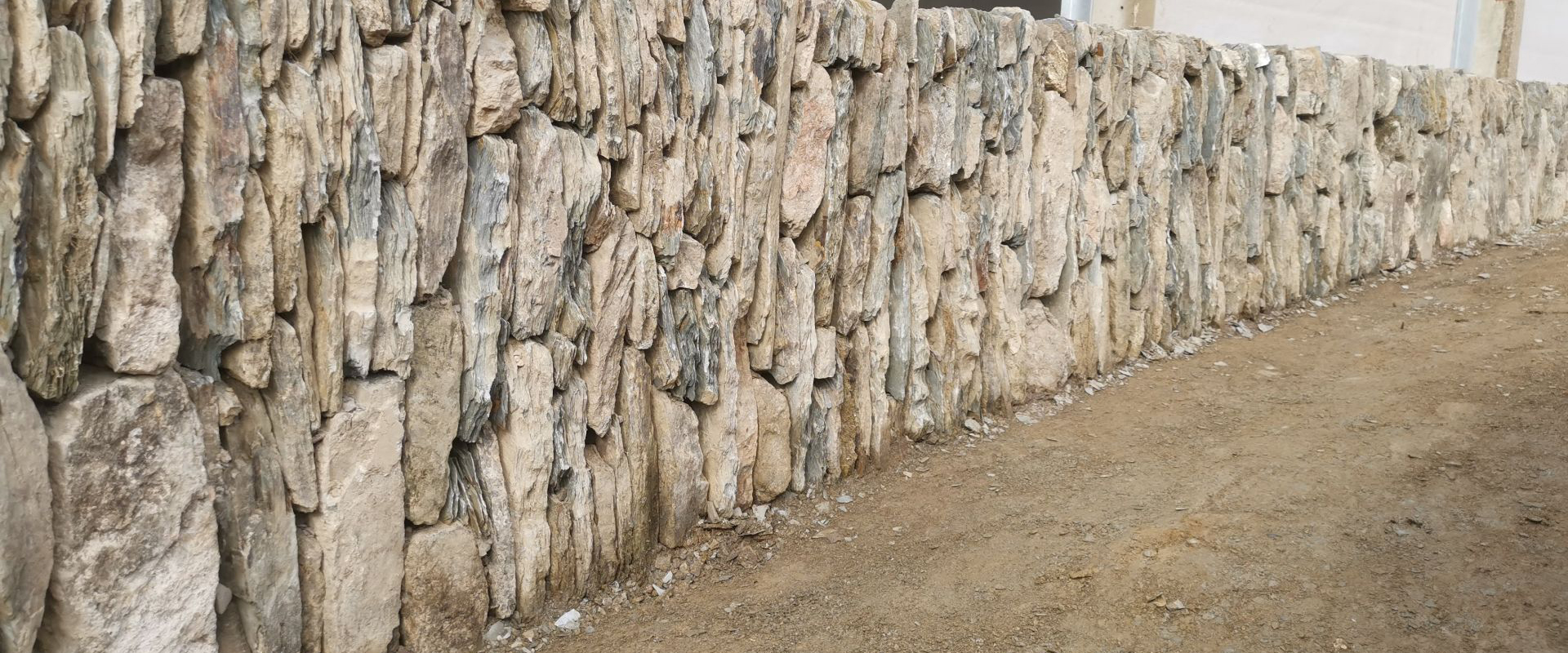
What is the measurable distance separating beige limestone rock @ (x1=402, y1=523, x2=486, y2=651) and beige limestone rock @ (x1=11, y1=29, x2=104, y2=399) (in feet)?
3.80

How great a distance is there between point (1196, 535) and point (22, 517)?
370 centimetres

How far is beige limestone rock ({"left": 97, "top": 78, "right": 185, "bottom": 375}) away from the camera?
8.30ft

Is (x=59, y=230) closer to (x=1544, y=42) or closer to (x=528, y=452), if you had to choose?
(x=528, y=452)

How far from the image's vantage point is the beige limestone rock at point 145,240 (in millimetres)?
2531

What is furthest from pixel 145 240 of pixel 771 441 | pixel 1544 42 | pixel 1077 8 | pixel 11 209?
pixel 1544 42

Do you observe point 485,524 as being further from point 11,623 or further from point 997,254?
point 997,254

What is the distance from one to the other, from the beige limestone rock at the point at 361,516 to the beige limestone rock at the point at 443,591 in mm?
70

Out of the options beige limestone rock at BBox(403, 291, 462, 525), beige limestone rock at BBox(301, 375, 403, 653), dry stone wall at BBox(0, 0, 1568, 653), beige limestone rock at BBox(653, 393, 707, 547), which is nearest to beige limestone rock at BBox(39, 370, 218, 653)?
dry stone wall at BBox(0, 0, 1568, 653)

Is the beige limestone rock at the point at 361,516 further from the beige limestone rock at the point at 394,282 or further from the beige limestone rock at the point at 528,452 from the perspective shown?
the beige limestone rock at the point at 528,452

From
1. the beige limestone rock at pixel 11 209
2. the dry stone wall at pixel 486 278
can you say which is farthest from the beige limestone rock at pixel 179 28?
the beige limestone rock at pixel 11 209

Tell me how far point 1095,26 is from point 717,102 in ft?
9.58

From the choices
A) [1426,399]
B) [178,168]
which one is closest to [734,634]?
[178,168]

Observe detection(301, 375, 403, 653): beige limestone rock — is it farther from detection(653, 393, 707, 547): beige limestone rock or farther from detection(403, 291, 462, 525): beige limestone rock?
detection(653, 393, 707, 547): beige limestone rock

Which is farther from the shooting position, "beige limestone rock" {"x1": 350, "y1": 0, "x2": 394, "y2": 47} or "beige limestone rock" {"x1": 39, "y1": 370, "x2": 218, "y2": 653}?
"beige limestone rock" {"x1": 350, "y1": 0, "x2": 394, "y2": 47}
